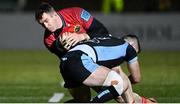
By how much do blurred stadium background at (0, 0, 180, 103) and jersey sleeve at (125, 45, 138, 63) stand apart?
4.95 metres

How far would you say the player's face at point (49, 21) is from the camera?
7.90 m

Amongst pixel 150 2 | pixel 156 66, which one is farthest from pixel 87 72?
pixel 150 2

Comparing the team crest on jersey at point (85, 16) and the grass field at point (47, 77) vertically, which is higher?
the team crest on jersey at point (85, 16)

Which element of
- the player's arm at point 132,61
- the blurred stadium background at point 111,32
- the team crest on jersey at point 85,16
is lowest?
the blurred stadium background at point 111,32

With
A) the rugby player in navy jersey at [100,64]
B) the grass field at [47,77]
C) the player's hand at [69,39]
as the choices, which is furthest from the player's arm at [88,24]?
the grass field at [47,77]

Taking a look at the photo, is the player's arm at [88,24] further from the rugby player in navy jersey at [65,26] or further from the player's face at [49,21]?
the player's face at [49,21]

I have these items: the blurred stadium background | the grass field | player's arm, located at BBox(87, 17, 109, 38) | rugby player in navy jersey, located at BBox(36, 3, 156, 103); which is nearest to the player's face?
rugby player in navy jersey, located at BBox(36, 3, 156, 103)

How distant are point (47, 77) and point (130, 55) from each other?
588 centimetres

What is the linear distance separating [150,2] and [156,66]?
7336 mm

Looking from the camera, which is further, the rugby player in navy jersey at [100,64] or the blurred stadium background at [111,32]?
the blurred stadium background at [111,32]

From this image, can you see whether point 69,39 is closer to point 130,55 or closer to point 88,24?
point 88,24

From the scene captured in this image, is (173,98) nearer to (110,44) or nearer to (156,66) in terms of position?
(110,44)

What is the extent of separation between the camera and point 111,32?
20578 mm

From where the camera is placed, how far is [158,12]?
21.4 meters
